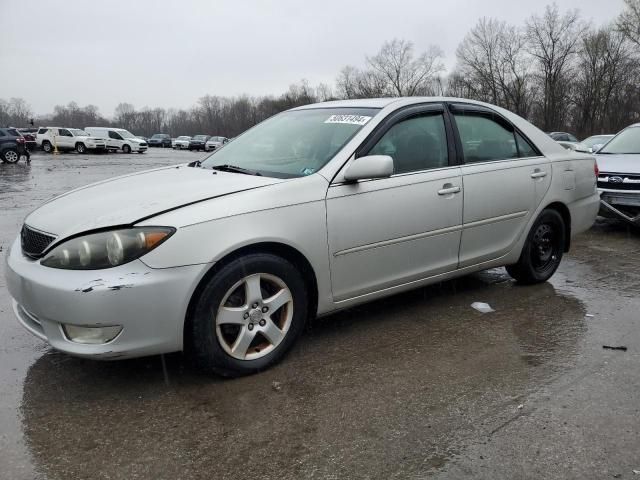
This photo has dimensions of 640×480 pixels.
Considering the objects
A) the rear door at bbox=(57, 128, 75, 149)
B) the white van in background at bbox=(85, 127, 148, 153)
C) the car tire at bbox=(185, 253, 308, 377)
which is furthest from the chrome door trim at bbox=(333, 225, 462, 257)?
the white van in background at bbox=(85, 127, 148, 153)

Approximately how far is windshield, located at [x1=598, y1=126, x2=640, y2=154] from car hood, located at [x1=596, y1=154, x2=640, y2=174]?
0.34m

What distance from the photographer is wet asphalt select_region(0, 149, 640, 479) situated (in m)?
2.40

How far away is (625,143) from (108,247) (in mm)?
8569

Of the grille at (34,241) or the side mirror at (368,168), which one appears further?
the side mirror at (368,168)

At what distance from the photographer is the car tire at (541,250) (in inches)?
191

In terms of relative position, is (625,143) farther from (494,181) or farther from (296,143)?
(296,143)

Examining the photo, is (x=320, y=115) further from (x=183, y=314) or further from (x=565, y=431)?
(x=565, y=431)

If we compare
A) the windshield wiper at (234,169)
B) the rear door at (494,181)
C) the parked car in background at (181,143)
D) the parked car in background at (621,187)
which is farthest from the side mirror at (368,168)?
the parked car in background at (181,143)

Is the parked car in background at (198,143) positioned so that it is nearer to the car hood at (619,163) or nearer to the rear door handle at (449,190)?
the car hood at (619,163)

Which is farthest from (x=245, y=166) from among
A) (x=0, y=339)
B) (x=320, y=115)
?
(x=0, y=339)

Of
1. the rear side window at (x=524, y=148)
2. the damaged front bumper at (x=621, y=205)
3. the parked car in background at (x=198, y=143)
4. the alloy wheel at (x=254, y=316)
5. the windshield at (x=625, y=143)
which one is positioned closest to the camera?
the alloy wheel at (x=254, y=316)

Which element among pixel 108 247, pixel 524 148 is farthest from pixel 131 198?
pixel 524 148

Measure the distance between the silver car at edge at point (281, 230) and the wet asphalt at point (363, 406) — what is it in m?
0.32

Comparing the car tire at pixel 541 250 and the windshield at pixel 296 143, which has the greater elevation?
the windshield at pixel 296 143
